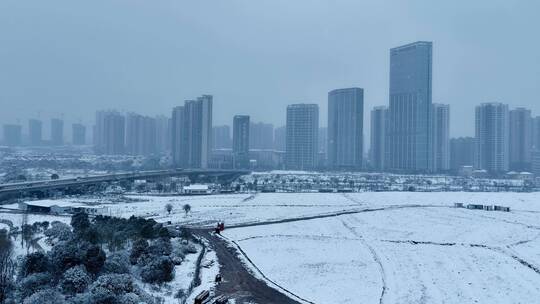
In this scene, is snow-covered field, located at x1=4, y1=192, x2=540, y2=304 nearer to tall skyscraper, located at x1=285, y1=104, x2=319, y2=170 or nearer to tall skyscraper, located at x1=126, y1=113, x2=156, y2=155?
tall skyscraper, located at x1=285, y1=104, x2=319, y2=170

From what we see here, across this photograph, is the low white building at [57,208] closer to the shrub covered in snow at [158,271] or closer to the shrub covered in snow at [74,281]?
the shrub covered in snow at [158,271]

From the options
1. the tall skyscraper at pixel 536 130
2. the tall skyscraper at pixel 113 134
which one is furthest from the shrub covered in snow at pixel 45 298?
the tall skyscraper at pixel 536 130

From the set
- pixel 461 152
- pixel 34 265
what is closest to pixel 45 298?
pixel 34 265

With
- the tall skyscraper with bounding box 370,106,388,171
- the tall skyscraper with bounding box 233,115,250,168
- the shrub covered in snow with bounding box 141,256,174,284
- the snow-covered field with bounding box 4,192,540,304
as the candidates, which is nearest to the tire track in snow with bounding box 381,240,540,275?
the snow-covered field with bounding box 4,192,540,304

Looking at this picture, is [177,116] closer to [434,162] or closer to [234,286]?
[434,162]

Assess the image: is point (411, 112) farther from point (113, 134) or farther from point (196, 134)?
point (113, 134)
